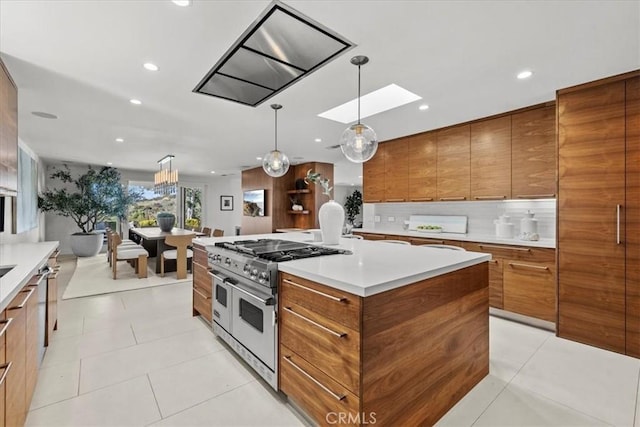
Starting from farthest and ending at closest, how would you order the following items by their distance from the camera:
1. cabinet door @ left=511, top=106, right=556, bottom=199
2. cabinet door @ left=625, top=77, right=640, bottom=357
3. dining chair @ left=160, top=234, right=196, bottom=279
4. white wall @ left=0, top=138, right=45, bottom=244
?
1. dining chair @ left=160, top=234, right=196, bottom=279
2. white wall @ left=0, top=138, right=45, bottom=244
3. cabinet door @ left=511, top=106, right=556, bottom=199
4. cabinet door @ left=625, top=77, right=640, bottom=357

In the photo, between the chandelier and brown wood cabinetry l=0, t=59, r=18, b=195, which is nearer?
brown wood cabinetry l=0, t=59, r=18, b=195

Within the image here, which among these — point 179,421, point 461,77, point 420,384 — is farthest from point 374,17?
point 179,421

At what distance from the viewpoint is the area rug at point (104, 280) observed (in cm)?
434

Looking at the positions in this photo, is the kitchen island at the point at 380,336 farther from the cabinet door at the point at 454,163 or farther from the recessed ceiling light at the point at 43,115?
the recessed ceiling light at the point at 43,115

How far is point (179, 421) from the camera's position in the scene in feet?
5.56

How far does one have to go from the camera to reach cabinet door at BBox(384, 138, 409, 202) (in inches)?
187

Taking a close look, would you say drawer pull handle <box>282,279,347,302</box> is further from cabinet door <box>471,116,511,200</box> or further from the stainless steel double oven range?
cabinet door <box>471,116,511,200</box>

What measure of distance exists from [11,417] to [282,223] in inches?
253

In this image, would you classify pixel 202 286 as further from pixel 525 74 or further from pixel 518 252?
pixel 525 74

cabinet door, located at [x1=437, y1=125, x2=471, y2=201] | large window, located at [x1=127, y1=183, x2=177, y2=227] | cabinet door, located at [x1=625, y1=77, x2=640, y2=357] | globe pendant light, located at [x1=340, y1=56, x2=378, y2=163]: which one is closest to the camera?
cabinet door, located at [x1=625, y1=77, x2=640, y2=357]

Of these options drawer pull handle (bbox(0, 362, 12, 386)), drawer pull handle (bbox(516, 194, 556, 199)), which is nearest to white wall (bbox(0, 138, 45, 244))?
drawer pull handle (bbox(0, 362, 12, 386))

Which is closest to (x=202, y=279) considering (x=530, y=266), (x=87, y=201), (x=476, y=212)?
(x=530, y=266)

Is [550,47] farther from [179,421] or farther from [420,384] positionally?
[179,421]

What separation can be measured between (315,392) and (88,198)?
819cm
